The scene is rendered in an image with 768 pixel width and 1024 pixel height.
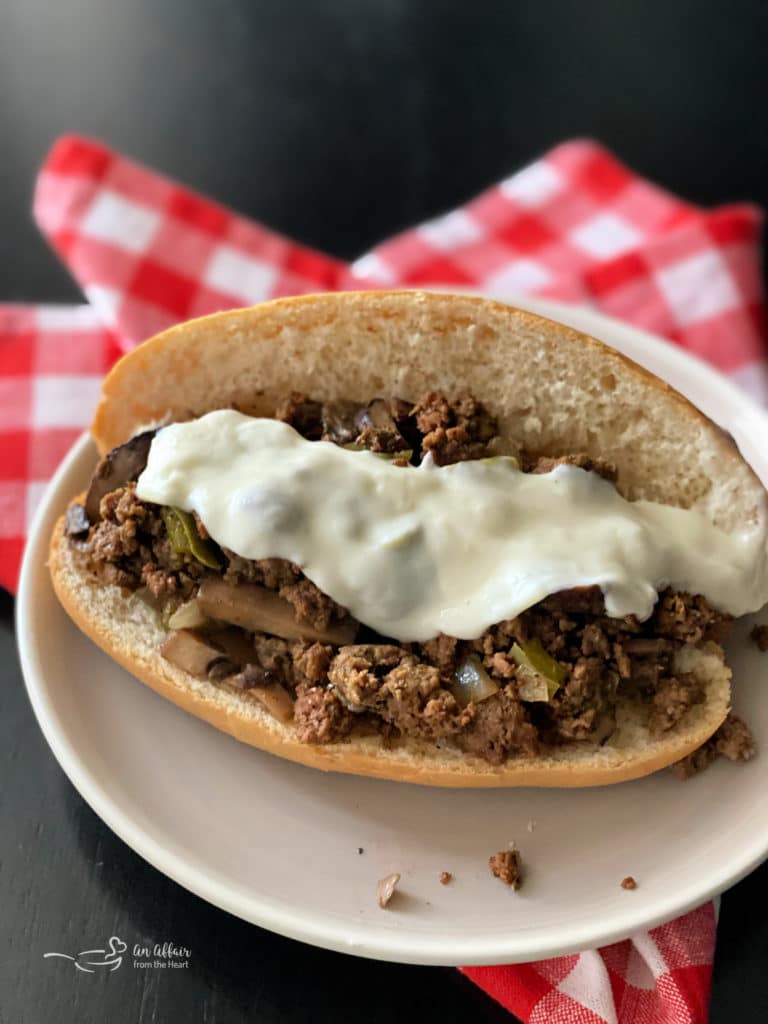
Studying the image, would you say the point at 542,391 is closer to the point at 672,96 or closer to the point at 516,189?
the point at 516,189

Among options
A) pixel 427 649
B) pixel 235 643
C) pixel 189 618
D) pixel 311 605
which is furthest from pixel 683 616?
pixel 189 618

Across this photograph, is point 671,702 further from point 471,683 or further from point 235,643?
point 235,643

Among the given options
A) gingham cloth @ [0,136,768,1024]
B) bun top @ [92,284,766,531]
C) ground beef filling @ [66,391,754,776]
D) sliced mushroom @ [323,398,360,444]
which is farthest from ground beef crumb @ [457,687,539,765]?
gingham cloth @ [0,136,768,1024]

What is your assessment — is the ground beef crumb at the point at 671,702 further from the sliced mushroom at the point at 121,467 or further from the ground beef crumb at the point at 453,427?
the sliced mushroom at the point at 121,467

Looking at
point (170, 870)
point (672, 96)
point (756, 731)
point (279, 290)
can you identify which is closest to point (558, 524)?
point (756, 731)

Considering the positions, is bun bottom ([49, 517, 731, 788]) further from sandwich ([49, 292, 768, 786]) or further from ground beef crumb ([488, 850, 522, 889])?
ground beef crumb ([488, 850, 522, 889])

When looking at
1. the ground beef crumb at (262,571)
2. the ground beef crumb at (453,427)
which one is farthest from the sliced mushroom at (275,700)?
the ground beef crumb at (453,427)

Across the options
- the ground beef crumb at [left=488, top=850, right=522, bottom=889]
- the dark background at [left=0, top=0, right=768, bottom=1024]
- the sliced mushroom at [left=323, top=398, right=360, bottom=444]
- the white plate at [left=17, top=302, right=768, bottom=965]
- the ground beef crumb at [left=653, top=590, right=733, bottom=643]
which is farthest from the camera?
the dark background at [left=0, top=0, right=768, bottom=1024]
